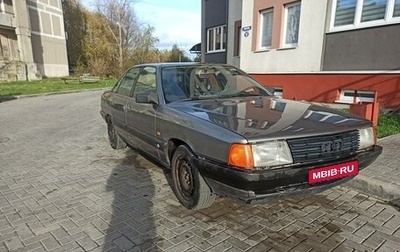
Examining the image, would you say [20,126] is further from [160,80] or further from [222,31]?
[222,31]

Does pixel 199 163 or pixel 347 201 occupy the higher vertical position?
pixel 199 163

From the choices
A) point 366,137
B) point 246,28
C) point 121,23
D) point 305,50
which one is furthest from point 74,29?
point 366,137

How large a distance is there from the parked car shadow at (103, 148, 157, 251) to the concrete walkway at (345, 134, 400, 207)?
261 centimetres

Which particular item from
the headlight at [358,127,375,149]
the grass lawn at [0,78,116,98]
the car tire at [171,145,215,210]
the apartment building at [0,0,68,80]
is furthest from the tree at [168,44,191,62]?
the headlight at [358,127,375,149]

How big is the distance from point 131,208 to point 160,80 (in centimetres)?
164

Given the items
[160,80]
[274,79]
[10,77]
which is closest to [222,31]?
[274,79]

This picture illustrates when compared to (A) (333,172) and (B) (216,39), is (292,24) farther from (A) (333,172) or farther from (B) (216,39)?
(A) (333,172)

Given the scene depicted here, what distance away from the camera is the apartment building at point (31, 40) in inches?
1039

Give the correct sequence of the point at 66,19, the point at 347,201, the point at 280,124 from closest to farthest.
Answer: the point at 280,124 → the point at 347,201 → the point at 66,19

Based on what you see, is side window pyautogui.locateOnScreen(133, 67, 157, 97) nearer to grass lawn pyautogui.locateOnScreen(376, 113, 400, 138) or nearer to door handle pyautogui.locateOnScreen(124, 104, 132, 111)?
door handle pyautogui.locateOnScreen(124, 104, 132, 111)

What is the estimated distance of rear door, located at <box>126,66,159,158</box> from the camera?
3877 mm

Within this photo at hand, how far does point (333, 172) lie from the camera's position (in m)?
2.71

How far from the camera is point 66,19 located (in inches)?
1549

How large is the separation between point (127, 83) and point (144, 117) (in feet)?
4.11
